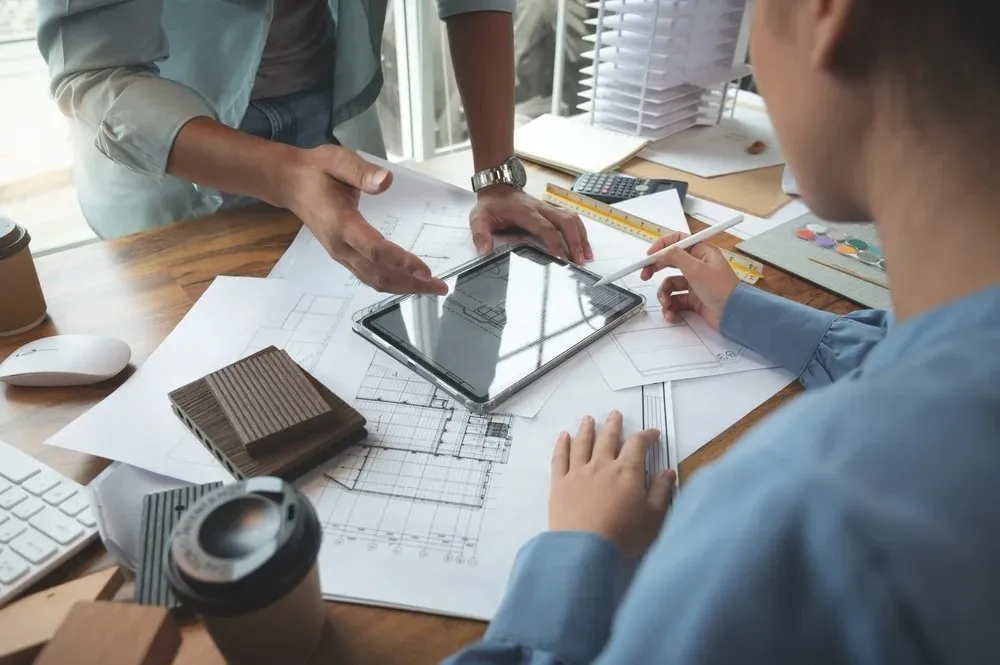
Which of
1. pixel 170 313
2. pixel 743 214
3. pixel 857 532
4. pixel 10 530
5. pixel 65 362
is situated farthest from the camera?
pixel 743 214

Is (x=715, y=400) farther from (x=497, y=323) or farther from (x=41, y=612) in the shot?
(x=41, y=612)

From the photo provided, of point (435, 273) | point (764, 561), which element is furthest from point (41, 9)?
point (764, 561)

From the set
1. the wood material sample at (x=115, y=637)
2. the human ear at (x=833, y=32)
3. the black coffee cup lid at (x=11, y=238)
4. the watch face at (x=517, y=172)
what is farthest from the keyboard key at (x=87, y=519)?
the watch face at (x=517, y=172)

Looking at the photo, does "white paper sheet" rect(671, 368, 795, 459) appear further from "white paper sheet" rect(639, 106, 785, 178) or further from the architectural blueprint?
"white paper sheet" rect(639, 106, 785, 178)

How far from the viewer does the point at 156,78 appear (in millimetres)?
767

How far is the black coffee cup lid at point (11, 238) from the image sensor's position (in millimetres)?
632

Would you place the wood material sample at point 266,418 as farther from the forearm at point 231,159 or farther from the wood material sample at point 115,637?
the forearm at point 231,159

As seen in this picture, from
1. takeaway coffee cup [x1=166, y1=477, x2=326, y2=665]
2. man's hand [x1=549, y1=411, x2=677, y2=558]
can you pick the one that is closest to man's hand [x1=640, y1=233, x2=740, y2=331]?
man's hand [x1=549, y1=411, x2=677, y2=558]

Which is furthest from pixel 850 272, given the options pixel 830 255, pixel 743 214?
pixel 743 214

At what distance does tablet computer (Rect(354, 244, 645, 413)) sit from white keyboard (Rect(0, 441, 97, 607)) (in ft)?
0.93

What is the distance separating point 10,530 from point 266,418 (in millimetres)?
186

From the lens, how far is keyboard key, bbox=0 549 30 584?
44cm

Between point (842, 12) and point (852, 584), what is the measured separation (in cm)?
26

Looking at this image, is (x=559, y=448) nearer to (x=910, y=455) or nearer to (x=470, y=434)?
(x=470, y=434)
